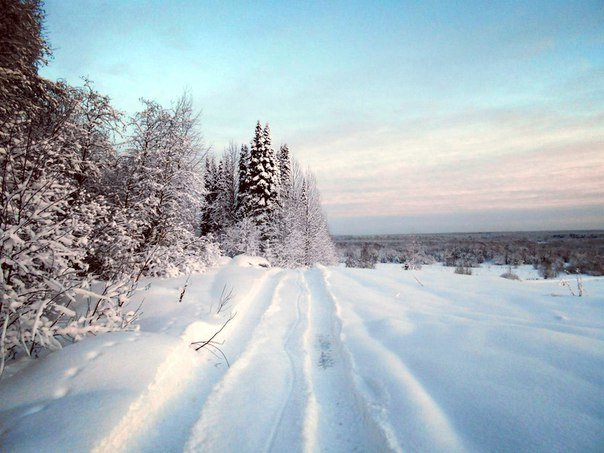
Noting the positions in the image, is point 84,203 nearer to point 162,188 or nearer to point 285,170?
point 162,188

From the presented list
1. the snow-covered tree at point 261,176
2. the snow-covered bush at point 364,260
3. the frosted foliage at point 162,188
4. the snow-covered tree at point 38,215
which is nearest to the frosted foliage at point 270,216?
the snow-covered tree at point 261,176

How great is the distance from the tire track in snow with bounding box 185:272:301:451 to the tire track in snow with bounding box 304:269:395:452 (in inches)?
11.4

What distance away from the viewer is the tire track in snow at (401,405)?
2361mm

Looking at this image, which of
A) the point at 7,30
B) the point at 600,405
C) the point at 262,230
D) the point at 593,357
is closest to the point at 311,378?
the point at 600,405

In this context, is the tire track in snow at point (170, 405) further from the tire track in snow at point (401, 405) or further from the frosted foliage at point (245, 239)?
the frosted foliage at point (245, 239)

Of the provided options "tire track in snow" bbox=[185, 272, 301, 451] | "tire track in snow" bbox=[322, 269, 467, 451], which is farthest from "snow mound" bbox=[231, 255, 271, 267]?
"tire track in snow" bbox=[322, 269, 467, 451]

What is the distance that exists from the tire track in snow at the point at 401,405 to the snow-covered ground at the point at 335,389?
1 cm

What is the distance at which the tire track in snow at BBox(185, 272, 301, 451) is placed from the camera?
2732mm

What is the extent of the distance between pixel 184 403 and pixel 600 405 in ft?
13.6

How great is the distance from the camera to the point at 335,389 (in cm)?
371

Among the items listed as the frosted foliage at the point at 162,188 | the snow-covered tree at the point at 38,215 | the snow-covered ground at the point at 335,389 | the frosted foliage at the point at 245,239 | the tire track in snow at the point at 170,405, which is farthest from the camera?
the frosted foliage at the point at 245,239

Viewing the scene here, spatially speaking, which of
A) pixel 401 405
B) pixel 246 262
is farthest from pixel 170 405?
pixel 246 262

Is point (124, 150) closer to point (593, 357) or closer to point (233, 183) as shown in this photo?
point (593, 357)

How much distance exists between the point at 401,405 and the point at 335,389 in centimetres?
107
